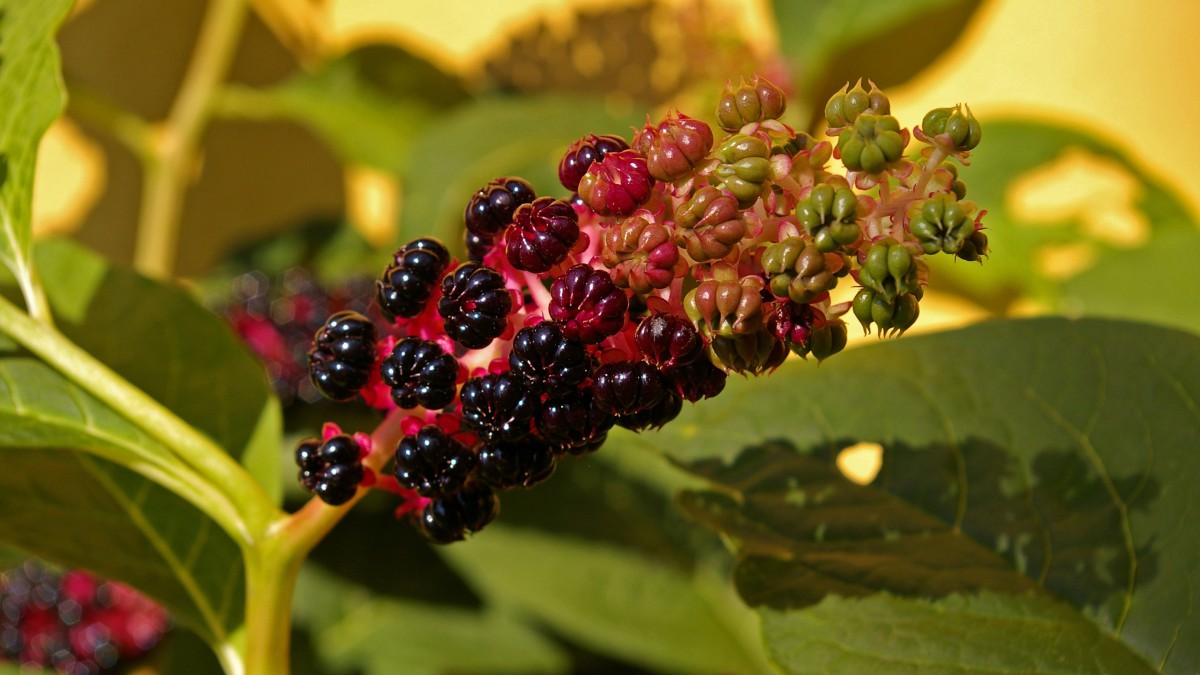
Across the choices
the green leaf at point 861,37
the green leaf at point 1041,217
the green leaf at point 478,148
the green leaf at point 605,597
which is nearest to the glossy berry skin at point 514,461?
the green leaf at point 605,597

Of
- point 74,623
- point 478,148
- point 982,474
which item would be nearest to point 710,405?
point 982,474

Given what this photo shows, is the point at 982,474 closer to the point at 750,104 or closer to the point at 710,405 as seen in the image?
the point at 710,405

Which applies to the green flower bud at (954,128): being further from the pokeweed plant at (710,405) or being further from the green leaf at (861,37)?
the green leaf at (861,37)

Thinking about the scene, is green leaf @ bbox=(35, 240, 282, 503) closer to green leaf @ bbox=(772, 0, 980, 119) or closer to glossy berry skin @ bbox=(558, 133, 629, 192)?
glossy berry skin @ bbox=(558, 133, 629, 192)

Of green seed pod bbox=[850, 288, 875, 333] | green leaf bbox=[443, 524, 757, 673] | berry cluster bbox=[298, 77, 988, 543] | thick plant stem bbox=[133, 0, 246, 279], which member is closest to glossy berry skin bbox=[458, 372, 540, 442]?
berry cluster bbox=[298, 77, 988, 543]

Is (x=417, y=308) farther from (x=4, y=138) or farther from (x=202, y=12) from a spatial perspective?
(x=202, y=12)
